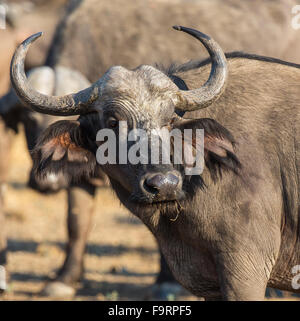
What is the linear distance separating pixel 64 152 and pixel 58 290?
288cm

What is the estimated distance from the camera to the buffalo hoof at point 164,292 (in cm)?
724

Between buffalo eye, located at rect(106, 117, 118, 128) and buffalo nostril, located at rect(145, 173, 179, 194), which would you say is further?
buffalo eye, located at rect(106, 117, 118, 128)

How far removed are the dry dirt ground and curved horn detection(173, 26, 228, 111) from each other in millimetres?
972

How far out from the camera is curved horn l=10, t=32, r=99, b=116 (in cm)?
453

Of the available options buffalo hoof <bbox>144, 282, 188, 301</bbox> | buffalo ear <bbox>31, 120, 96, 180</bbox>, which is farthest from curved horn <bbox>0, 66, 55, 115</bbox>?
buffalo ear <bbox>31, 120, 96, 180</bbox>

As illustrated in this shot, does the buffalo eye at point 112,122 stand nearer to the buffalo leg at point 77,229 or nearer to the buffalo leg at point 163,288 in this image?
the buffalo leg at point 163,288

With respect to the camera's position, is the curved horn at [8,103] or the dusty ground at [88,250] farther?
the curved horn at [8,103]

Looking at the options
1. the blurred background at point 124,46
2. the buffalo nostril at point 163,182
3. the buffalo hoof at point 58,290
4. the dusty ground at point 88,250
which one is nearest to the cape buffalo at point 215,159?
the buffalo nostril at point 163,182

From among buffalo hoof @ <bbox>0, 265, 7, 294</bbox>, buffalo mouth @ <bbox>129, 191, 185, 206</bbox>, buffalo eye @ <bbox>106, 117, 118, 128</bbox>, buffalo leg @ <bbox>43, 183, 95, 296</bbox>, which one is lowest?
buffalo hoof @ <bbox>0, 265, 7, 294</bbox>

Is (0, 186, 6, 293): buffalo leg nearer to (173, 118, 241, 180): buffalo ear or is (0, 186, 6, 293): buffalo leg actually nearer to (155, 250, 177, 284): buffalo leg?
(155, 250, 177, 284): buffalo leg

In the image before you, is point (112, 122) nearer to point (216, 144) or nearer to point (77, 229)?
point (216, 144)

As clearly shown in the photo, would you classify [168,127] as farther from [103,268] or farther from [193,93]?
[103,268]

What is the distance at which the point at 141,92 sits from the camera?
4520 mm

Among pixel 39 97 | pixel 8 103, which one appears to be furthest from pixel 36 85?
pixel 39 97
